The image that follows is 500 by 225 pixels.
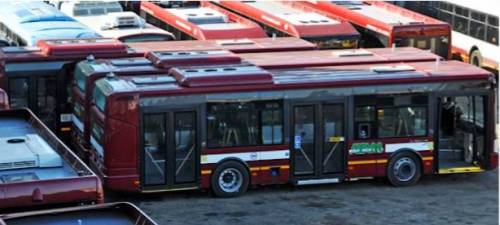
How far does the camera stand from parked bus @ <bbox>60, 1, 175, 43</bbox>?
26016 mm

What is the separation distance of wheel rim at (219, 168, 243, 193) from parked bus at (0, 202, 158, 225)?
8.14m

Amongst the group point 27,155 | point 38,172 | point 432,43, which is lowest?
point 38,172

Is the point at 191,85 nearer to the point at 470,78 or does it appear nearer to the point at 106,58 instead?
the point at 106,58

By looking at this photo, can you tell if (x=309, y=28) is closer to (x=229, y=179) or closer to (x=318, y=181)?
(x=318, y=181)

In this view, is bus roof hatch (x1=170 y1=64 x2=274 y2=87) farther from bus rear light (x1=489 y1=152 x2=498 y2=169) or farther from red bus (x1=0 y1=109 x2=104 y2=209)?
bus rear light (x1=489 y1=152 x2=498 y2=169)

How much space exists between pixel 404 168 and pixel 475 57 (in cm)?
1045

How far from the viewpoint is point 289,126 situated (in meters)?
19.5

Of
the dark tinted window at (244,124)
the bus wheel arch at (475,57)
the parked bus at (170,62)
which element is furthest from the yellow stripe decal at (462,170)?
the bus wheel arch at (475,57)

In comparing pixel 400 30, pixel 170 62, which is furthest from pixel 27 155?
pixel 400 30

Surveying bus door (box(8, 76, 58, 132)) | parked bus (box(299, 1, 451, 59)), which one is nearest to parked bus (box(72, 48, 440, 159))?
bus door (box(8, 76, 58, 132))

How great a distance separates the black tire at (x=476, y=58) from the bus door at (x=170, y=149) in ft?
41.4

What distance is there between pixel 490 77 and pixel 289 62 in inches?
136

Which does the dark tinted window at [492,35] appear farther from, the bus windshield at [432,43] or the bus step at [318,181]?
the bus step at [318,181]

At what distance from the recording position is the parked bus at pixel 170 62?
20.0m
